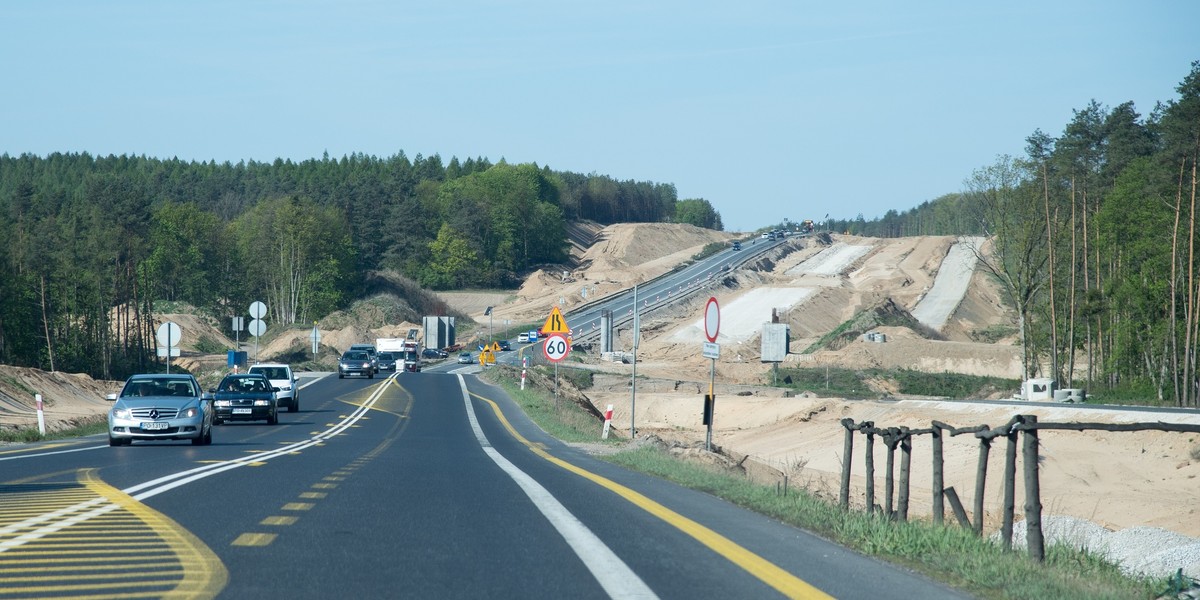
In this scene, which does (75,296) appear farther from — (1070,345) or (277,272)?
(1070,345)

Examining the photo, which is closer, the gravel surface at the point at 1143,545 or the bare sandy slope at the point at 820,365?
the gravel surface at the point at 1143,545

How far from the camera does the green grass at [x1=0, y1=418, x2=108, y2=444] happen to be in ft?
85.1

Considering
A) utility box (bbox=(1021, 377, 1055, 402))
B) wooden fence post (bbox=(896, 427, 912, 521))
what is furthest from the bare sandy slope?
utility box (bbox=(1021, 377, 1055, 402))

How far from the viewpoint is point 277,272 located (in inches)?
5241

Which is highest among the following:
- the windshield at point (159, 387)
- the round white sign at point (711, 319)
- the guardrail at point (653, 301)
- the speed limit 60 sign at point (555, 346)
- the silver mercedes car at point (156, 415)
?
the guardrail at point (653, 301)

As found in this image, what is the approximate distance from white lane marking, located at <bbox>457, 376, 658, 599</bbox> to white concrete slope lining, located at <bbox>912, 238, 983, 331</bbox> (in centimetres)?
9639

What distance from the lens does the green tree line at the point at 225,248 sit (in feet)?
274

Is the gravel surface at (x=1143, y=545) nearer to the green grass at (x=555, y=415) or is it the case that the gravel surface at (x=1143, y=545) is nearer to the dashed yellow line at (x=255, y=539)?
the dashed yellow line at (x=255, y=539)

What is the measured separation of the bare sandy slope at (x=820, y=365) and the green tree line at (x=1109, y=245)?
12.7 meters

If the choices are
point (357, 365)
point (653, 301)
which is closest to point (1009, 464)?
point (357, 365)

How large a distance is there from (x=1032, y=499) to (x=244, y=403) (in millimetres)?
29624

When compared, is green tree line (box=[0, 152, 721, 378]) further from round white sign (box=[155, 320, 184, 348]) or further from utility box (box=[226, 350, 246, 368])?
round white sign (box=[155, 320, 184, 348])

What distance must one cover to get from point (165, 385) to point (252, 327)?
98.3 feet

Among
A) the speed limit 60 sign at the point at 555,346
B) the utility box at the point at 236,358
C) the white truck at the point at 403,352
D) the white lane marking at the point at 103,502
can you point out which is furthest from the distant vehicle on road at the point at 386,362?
the white lane marking at the point at 103,502
